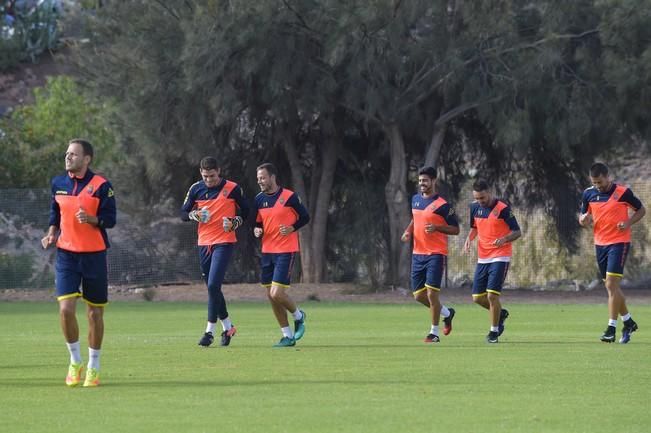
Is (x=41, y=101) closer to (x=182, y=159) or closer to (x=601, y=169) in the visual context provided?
(x=182, y=159)

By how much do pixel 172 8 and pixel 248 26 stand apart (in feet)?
9.15

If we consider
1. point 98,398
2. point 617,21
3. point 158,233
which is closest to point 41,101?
point 158,233

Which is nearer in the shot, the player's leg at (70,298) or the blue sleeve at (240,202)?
the player's leg at (70,298)

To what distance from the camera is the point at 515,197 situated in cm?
3947

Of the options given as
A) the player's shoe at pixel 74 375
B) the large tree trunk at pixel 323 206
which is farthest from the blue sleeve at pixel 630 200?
the large tree trunk at pixel 323 206

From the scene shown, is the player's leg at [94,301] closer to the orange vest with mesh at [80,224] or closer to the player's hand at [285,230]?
the orange vest with mesh at [80,224]

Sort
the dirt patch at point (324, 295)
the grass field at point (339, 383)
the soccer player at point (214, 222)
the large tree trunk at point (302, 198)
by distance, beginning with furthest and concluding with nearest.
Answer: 1. the large tree trunk at point (302, 198)
2. the dirt patch at point (324, 295)
3. the soccer player at point (214, 222)
4. the grass field at point (339, 383)

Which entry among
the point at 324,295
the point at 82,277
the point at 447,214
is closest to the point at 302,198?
the point at 324,295

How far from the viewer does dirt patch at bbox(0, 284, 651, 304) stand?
34938mm

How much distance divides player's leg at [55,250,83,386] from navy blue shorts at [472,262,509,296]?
7421 millimetres

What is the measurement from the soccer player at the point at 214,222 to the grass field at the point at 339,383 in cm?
62

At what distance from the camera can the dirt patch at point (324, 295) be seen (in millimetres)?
34938

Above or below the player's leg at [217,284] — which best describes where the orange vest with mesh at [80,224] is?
above

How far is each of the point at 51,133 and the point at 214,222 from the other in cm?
3130
